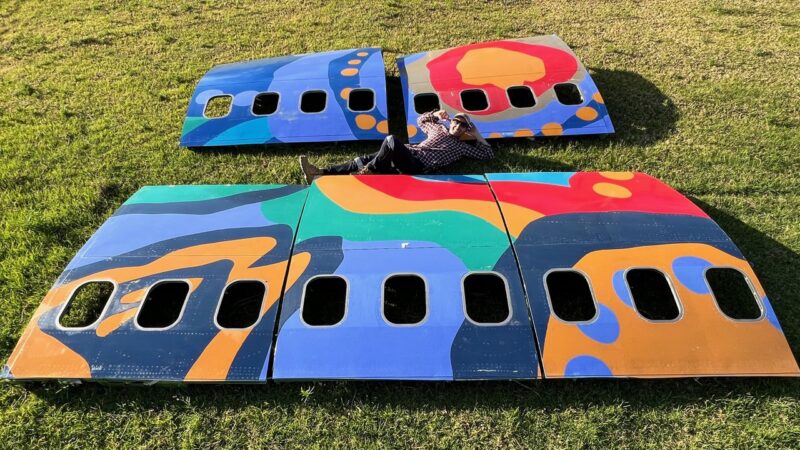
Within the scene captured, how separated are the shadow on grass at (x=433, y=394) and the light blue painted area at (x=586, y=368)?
195mm

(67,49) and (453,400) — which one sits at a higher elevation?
(67,49)

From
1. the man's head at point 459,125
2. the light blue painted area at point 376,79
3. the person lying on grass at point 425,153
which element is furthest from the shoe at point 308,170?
the man's head at point 459,125

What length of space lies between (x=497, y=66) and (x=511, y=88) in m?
0.40

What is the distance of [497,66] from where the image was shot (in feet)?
24.4

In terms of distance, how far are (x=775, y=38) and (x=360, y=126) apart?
816 cm

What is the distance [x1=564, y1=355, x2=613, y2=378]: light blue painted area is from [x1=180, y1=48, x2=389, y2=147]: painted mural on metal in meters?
4.01

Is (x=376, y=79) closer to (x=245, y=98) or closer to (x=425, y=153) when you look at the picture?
(x=425, y=153)

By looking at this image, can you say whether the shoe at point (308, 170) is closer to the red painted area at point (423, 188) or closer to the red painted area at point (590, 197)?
the red painted area at point (423, 188)

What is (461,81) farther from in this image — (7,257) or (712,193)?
(7,257)

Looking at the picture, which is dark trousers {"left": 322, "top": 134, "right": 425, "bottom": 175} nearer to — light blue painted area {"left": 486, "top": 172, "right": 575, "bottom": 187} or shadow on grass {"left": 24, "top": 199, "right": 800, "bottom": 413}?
light blue painted area {"left": 486, "top": 172, "right": 575, "bottom": 187}

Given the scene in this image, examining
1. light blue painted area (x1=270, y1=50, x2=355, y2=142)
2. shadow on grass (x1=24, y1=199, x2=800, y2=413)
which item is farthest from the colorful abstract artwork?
light blue painted area (x1=270, y1=50, x2=355, y2=142)

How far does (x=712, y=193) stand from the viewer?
19.5ft

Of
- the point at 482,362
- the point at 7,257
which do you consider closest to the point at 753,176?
the point at 482,362

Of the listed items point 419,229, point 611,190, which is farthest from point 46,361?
point 611,190
